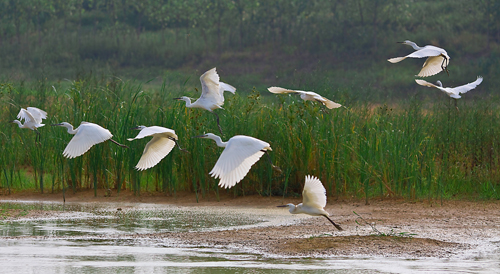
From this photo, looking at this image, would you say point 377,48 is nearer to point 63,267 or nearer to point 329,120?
point 329,120

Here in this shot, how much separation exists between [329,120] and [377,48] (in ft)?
105

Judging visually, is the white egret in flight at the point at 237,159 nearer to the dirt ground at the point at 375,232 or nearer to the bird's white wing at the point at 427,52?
the dirt ground at the point at 375,232

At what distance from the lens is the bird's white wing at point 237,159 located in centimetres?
674

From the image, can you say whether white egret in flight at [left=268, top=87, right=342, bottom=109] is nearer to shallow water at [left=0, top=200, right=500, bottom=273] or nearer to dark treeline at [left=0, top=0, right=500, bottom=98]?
shallow water at [left=0, top=200, right=500, bottom=273]

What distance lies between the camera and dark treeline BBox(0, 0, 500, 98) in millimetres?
38562

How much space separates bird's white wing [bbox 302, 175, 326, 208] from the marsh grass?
3.22m

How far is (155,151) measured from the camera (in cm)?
898

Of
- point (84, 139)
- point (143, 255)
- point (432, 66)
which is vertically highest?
point (432, 66)

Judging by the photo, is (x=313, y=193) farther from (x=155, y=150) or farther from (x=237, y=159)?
(x=155, y=150)

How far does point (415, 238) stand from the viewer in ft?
22.2

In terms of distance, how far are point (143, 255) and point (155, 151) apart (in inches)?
117

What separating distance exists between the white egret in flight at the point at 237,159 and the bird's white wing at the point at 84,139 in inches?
77.9

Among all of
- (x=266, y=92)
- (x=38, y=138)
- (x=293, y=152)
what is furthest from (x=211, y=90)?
(x=266, y=92)

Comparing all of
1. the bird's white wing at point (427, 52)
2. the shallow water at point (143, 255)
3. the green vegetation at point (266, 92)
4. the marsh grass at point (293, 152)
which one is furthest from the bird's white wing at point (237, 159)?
the marsh grass at point (293, 152)
